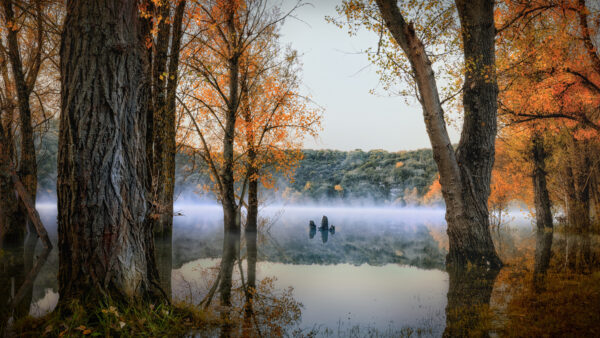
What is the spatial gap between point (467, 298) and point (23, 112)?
13.1m

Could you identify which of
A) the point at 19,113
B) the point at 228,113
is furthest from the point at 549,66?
the point at 19,113

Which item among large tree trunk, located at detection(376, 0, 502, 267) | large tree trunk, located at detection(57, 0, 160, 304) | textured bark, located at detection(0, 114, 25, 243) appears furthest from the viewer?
textured bark, located at detection(0, 114, 25, 243)

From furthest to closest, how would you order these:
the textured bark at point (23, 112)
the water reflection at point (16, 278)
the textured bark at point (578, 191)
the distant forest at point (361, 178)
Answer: the distant forest at point (361, 178)
the textured bark at point (578, 191)
the textured bark at point (23, 112)
the water reflection at point (16, 278)

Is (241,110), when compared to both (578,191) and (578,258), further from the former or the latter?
(578,191)

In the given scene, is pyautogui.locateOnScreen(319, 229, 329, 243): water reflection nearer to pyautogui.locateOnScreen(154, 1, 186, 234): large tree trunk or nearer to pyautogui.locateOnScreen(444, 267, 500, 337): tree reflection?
pyautogui.locateOnScreen(154, 1, 186, 234): large tree trunk

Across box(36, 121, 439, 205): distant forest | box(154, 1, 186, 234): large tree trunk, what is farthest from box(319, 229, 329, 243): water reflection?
box(36, 121, 439, 205): distant forest

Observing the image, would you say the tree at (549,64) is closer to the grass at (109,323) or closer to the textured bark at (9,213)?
the grass at (109,323)

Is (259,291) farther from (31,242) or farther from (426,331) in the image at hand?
(31,242)

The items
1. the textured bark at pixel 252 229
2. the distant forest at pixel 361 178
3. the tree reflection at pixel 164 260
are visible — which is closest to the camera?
the tree reflection at pixel 164 260

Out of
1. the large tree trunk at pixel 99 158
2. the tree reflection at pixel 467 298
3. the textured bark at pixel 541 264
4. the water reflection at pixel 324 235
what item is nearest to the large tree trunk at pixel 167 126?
the large tree trunk at pixel 99 158

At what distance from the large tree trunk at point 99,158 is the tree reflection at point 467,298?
12.4ft

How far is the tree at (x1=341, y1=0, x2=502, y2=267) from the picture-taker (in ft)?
25.3

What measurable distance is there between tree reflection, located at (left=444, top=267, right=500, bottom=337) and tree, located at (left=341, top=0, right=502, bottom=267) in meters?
0.58

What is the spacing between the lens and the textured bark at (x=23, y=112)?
10.6 metres
